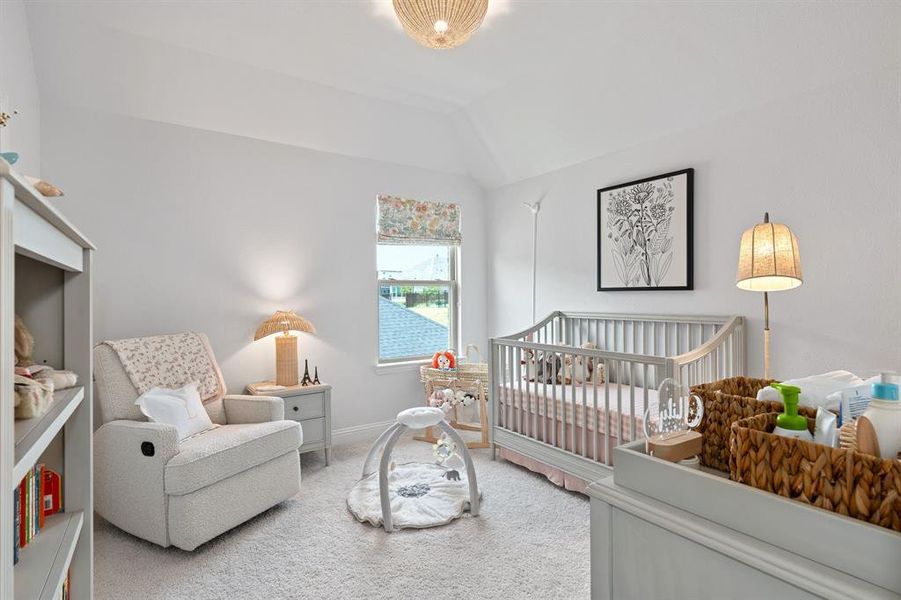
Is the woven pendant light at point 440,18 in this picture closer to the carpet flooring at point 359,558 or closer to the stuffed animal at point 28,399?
the stuffed animal at point 28,399

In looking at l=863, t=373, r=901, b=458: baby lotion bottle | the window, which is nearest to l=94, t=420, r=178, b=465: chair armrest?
the window

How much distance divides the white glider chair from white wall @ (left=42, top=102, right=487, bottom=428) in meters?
0.50

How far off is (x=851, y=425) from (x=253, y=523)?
2.51 m

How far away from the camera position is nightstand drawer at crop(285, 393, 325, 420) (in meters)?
3.04

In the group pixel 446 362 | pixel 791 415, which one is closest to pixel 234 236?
pixel 446 362

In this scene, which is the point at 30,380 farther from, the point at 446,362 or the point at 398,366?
the point at 398,366

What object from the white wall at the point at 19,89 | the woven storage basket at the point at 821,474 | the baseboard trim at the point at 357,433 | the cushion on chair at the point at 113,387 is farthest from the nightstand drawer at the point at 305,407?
the woven storage basket at the point at 821,474

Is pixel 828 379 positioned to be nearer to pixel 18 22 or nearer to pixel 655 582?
pixel 655 582

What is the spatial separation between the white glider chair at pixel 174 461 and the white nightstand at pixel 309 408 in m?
0.33

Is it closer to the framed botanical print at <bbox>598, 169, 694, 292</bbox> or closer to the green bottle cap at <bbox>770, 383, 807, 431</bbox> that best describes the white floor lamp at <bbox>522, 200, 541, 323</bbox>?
the framed botanical print at <bbox>598, 169, 694, 292</bbox>

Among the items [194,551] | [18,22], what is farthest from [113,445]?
[18,22]

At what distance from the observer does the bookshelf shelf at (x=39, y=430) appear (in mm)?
811

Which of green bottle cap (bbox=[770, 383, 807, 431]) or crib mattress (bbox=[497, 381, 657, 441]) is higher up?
green bottle cap (bbox=[770, 383, 807, 431])

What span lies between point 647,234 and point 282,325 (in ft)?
8.28
